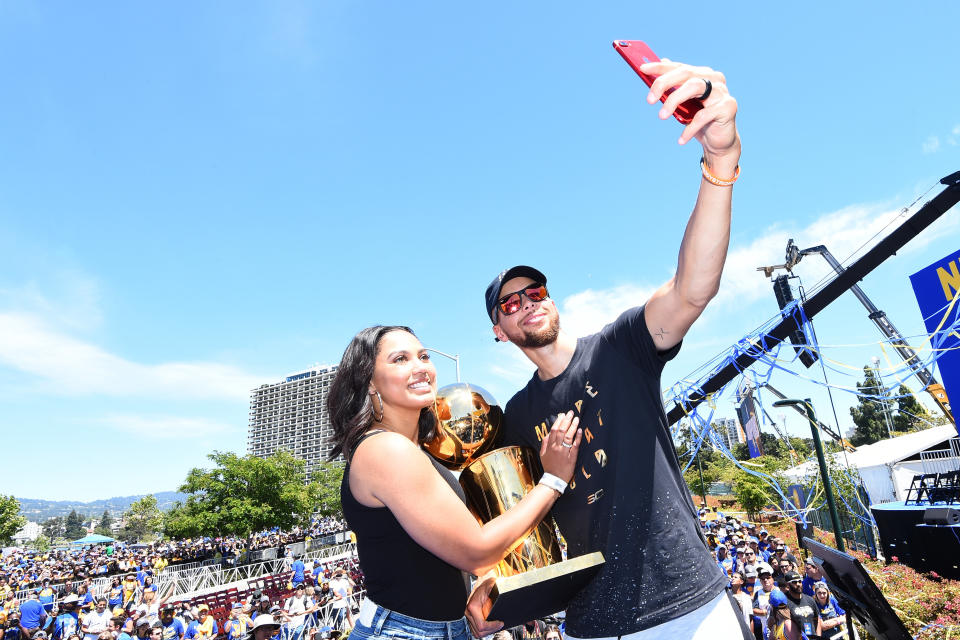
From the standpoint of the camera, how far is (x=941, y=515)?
11.9m

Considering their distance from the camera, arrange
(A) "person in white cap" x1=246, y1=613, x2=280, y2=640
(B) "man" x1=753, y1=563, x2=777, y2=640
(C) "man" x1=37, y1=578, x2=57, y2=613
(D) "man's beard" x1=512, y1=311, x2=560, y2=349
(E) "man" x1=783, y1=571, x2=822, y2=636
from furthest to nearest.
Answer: (C) "man" x1=37, y1=578, x2=57, y2=613
(B) "man" x1=753, y1=563, x2=777, y2=640
(A) "person in white cap" x1=246, y1=613, x2=280, y2=640
(E) "man" x1=783, y1=571, x2=822, y2=636
(D) "man's beard" x1=512, y1=311, x2=560, y2=349

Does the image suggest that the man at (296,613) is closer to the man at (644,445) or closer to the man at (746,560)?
the man at (746,560)

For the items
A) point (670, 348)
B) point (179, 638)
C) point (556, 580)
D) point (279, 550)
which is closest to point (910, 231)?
point (670, 348)

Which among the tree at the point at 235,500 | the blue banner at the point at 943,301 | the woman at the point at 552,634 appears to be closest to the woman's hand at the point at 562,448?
A: the woman at the point at 552,634

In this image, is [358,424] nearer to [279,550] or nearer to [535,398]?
[535,398]

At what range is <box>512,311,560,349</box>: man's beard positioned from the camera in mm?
2355

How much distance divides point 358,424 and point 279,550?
32.6 metres

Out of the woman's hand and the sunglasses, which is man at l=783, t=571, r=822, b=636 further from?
the sunglasses

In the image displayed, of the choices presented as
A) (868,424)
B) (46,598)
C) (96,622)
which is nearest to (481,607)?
(96,622)

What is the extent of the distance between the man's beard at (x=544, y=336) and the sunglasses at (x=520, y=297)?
0.11m

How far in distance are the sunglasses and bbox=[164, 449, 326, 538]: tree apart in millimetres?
35844

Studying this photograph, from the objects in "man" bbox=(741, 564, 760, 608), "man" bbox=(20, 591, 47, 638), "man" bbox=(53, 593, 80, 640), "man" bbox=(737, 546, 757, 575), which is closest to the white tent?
"man" bbox=(737, 546, 757, 575)

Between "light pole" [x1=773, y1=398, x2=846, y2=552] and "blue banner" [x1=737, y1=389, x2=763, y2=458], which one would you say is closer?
"light pole" [x1=773, y1=398, x2=846, y2=552]

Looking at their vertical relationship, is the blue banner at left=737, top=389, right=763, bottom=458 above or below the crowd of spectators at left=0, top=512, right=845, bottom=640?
above
